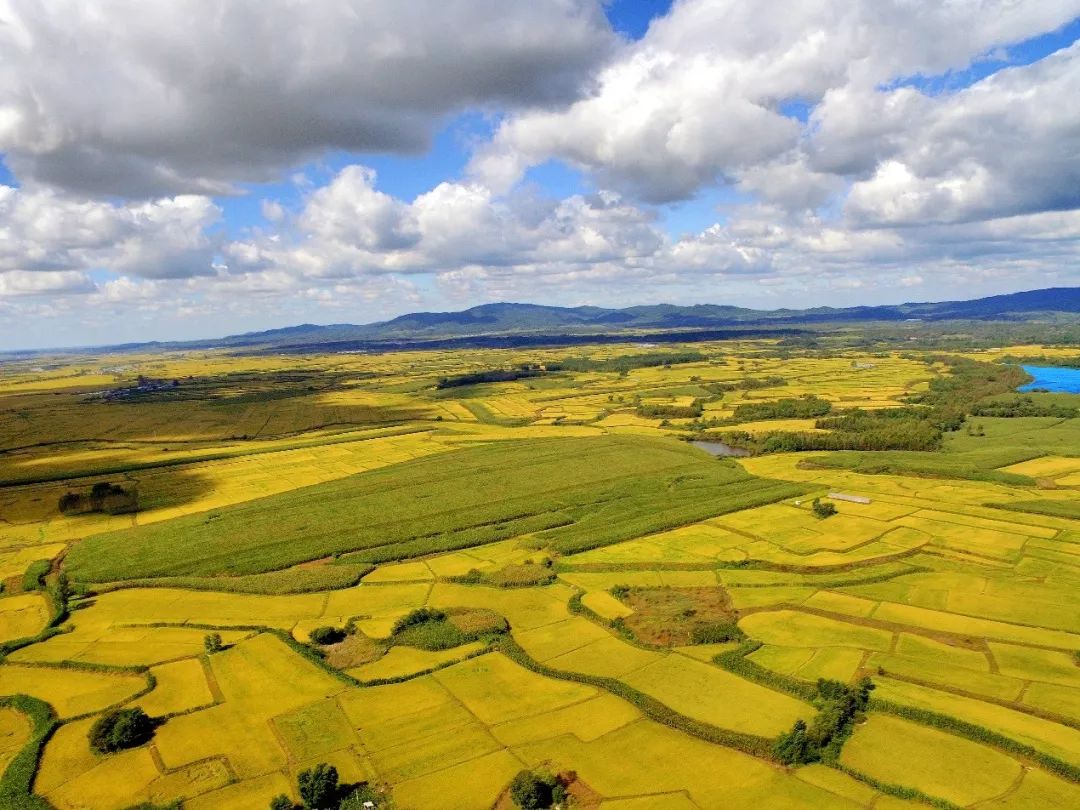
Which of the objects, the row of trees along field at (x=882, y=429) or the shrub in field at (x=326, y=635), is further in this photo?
the row of trees along field at (x=882, y=429)

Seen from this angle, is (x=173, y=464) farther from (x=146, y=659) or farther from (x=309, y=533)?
(x=146, y=659)

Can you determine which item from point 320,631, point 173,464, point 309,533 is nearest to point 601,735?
point 320,631

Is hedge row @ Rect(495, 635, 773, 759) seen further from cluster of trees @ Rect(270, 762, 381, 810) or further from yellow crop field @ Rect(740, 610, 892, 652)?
cluster of trees @ Rect(270, 762, 381, 810)

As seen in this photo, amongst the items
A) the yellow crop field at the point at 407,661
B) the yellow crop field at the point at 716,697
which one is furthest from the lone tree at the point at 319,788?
the yellow crop field at the point at 716,697

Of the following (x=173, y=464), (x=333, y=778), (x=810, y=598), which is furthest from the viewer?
(x=173, y=464)

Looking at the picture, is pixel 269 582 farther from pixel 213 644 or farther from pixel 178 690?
pixel 178 690

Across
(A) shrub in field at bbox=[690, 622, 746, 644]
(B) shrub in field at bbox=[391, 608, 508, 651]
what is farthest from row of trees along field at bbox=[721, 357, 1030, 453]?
(B) shrub in field at bbox=[391, 608, 508, 651]

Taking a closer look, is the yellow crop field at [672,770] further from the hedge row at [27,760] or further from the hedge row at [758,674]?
the hedge row at [27,760]
